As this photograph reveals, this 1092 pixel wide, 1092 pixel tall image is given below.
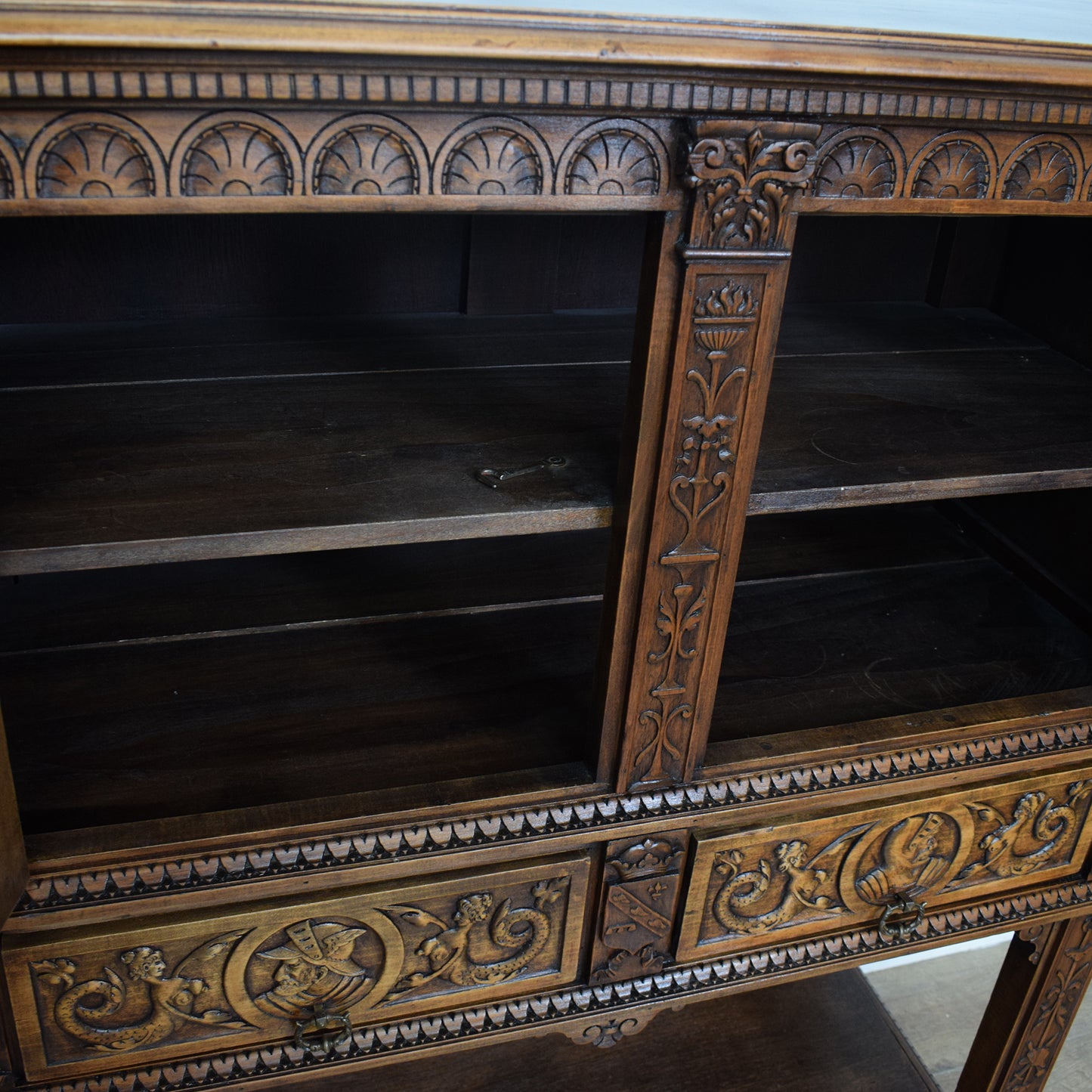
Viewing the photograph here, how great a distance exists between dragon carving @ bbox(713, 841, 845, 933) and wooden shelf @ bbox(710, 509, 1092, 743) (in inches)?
4.9

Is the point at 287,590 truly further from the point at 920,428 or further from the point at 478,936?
the point at 920,428

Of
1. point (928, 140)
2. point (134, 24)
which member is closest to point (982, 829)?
point (928, 140)

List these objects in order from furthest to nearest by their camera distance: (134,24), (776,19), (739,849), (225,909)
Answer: (739,849)
(225,909)
(776,19)
(134,24)

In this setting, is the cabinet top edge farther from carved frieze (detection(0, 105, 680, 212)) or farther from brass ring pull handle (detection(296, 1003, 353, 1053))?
brass ring pull handle (detection(296, 1003, 353, 1053))

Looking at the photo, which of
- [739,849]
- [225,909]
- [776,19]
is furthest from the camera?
[739,849]

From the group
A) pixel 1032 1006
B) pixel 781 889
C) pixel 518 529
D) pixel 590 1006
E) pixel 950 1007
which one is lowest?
pixel 950 1007

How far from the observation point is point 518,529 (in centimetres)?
88

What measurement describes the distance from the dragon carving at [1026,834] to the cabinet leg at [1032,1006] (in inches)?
4.7

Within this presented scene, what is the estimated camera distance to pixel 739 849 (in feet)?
3.62

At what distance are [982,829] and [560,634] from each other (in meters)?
0.48

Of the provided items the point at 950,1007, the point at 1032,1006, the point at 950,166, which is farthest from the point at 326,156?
the point at 950,1007

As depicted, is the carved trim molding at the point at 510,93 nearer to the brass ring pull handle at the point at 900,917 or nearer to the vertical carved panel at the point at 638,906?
the vertical carved panel at the point at 638,906

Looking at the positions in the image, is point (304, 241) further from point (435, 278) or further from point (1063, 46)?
point (1063, 46)

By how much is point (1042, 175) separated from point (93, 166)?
649 millimetres
